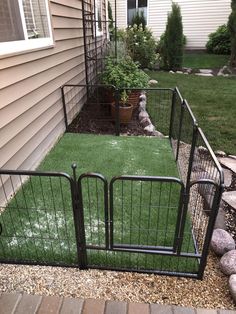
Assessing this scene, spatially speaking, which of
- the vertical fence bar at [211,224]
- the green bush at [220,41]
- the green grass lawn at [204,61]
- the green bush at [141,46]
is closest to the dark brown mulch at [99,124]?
the vertical fence bar at [211,224]

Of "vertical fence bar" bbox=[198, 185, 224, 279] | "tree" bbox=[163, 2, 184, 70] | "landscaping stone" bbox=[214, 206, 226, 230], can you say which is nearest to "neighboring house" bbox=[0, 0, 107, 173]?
"vertical fence bar" bbox=[198, 185, 224, 279]

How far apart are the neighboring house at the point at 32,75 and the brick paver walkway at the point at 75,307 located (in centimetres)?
125

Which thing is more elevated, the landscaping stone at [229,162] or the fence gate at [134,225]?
the fence gate at [134,225]

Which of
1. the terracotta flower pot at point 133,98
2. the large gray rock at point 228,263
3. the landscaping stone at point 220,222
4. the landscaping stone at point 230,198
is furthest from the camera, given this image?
the terracotta flower pot at point 133,98

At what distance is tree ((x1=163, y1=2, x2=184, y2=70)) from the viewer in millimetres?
9031

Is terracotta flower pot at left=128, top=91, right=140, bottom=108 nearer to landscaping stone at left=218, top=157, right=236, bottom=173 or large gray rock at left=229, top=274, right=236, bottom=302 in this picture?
landscaping stone at left=218, top=157, right=236, bottom=173

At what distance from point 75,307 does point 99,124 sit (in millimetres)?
3414

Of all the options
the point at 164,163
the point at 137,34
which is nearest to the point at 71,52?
the point at 164,163

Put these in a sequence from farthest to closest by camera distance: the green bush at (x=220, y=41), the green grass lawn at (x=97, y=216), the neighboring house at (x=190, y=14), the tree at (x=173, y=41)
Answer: the neighboring house at (x=190, y=14), the green bush at (x=220, y=41), the tree at (x=173, y=41), the green grass lawn at (x=97, y=216)

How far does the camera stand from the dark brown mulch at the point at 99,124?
4582 millimetres

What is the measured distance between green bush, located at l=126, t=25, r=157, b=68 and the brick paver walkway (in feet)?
27.5

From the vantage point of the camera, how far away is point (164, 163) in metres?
3.48

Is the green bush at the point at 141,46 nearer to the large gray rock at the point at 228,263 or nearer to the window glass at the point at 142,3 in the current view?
the window glass at the point at 142,3

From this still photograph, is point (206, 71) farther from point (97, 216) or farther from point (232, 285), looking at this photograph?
point (232, 285)
